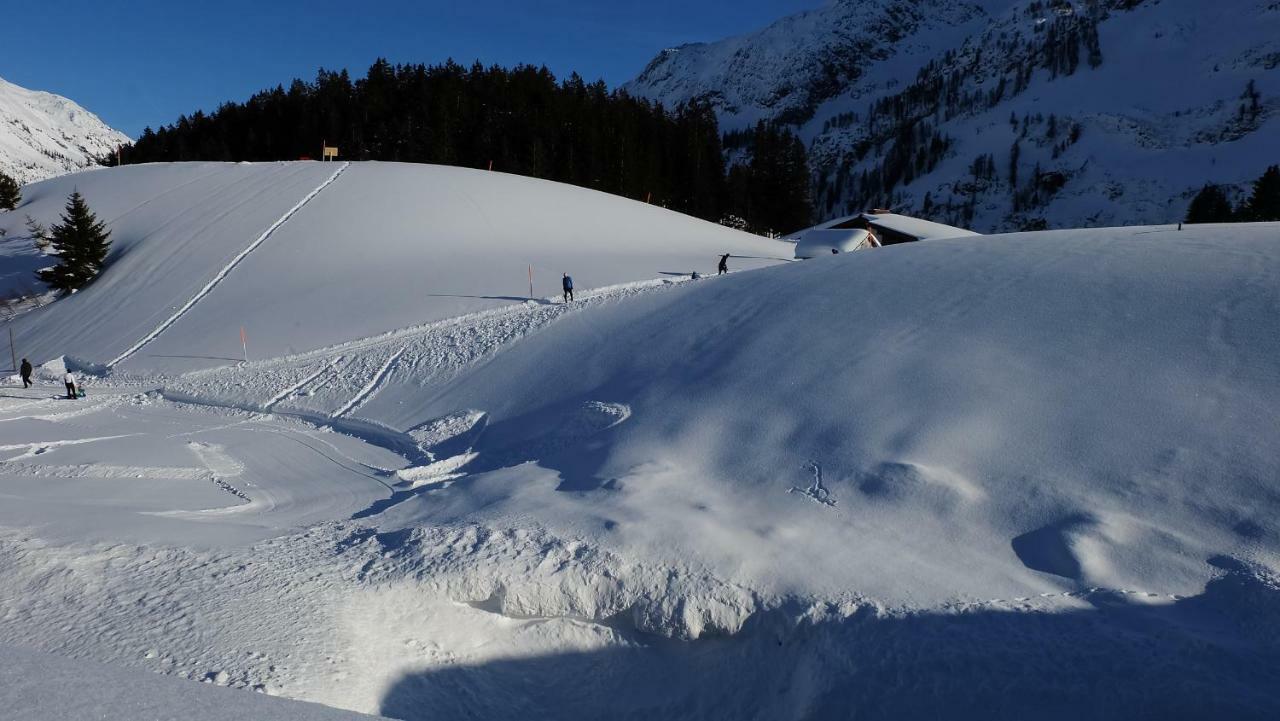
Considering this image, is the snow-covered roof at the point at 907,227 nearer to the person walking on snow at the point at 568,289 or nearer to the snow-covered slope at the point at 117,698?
the person walking on snow at the point at 568,289

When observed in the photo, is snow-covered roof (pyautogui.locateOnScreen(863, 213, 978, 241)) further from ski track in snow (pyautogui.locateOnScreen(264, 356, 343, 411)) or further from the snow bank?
ski track in snow (pyautogui.locateOnScreen(264, 356, 343, 411))

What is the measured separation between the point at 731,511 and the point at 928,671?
328cm

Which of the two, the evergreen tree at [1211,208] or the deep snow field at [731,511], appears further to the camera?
the evergreen tree at [1211,208]

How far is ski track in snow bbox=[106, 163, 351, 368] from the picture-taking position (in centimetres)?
2276

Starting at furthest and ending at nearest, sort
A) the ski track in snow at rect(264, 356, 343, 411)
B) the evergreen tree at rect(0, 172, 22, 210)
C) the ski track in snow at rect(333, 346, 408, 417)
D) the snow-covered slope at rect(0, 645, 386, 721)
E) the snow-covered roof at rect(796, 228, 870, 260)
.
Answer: the evergreen tree at rect(0, 172, 22, 210) → the snow-covered roof at rect(796, 228, 870, 260) → the ski track in snow at rect(264, 356, 343, 411) → the ski track in snow at rect(333, 346, 408, 417) → the snow-covered slope at rect(0, 645, 386, 721)

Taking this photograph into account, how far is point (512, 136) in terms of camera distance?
62.4 meters

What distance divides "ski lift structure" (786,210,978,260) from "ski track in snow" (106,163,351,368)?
897 inches

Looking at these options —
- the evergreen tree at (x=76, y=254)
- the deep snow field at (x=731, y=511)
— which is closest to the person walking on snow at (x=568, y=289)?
the deep snow field at (x=731, y=511)

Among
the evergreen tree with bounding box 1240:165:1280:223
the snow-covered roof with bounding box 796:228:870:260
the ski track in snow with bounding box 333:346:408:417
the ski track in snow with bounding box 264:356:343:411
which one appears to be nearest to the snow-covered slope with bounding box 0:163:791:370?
the snow-covered roof with bounding box 796:228:870:260

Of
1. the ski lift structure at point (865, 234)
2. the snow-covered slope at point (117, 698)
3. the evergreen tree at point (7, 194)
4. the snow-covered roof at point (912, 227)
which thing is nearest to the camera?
the snow-covered slope at point (117, 698)

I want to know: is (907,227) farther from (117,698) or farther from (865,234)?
(117,698)

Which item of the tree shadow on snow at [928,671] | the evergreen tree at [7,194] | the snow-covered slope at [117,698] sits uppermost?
the evergreen tree at [7,194]

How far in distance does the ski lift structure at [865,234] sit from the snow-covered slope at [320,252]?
2273 mm

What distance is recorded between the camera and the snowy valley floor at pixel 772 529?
5.57m
